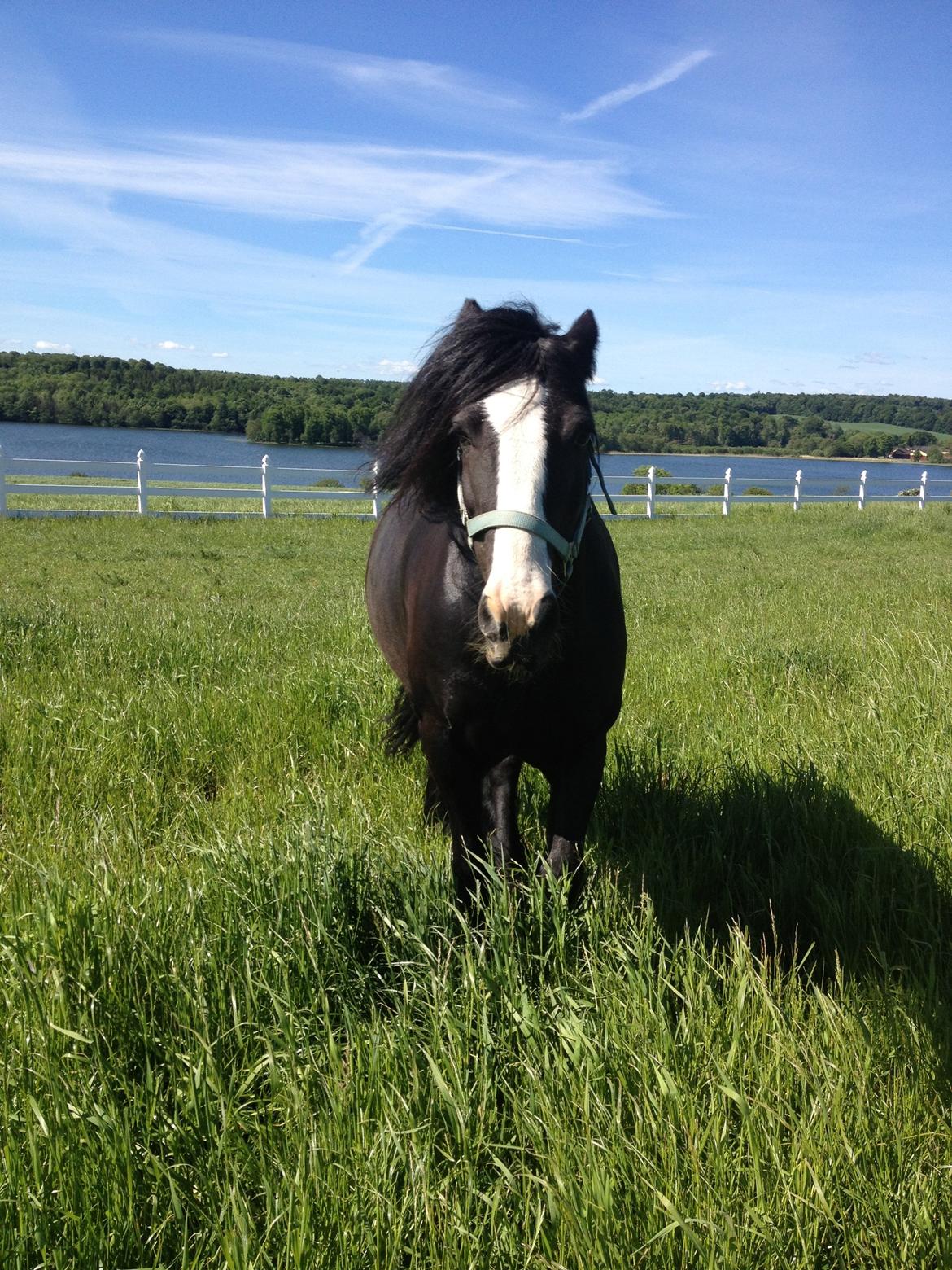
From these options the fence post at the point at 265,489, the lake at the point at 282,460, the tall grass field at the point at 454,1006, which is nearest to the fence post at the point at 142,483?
the lake at the point at 282,460

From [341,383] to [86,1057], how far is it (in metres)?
30.3

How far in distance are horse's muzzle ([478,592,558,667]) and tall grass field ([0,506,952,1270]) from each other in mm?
680

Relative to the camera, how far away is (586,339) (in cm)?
271

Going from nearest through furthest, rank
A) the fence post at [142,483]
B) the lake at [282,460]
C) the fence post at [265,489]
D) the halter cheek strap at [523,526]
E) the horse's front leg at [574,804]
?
1. the halter cheek strap at [523,526]
2. the horse's front leg at [574,804]
3. the fence post at [142,483]
4. the fence post at [265,489]
5. the lake at [282,460]

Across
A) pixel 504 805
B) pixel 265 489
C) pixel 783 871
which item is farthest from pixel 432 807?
pixel 265 489

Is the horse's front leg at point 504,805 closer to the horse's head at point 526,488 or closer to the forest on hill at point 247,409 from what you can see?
the horse's head at point 526,488

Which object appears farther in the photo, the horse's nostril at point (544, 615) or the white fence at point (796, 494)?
the white fence at point (796, 494)

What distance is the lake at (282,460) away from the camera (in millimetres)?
A: 26953

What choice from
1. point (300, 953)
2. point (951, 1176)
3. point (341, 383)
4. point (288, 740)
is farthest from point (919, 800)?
point (341, 383)

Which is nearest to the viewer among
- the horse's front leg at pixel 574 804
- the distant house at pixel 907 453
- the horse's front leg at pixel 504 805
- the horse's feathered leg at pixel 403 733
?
the horse's front leg at pixel 574 804

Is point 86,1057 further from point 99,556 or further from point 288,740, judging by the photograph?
point 99,556

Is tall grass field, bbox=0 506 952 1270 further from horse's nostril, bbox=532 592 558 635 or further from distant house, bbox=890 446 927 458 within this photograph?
distant house, bbox=890 446 927 458

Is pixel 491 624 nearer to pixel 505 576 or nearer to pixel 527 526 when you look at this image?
pixel 505 576

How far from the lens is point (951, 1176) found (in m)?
1.63
